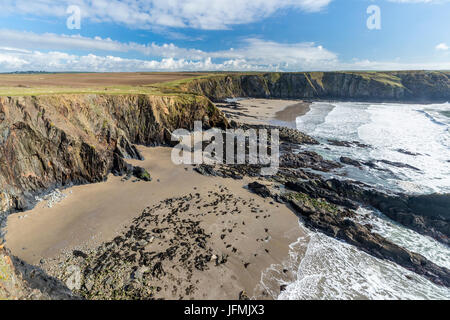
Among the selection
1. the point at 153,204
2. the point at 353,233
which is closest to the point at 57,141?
the point at 153,204

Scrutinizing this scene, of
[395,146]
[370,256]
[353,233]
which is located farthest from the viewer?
[395,146]

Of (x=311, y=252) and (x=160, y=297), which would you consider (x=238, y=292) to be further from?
(x=311, y=252)

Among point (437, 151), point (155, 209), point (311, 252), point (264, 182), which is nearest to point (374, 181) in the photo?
point (264, 182)

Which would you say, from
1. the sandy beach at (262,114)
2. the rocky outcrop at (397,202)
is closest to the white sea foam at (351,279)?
the rocky outcrop at (397,202)

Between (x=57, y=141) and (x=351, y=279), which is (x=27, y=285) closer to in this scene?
(x=57, y=141)

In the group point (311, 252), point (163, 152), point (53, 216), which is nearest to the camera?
point (311, 252)

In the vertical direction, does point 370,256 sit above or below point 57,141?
below
